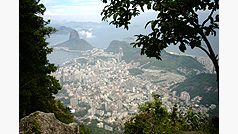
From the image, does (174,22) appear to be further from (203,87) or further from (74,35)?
(74,35)

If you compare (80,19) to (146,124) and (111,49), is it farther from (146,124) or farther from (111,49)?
(146,124)

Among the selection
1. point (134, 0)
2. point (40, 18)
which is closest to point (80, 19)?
point (40, 18)

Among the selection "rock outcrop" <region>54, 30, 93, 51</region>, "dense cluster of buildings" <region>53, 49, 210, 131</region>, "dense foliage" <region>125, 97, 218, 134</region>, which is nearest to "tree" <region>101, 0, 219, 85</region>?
"rock outcrop" <region>54, 30, 93, 51</region>

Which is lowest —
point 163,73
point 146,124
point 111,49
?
point 146,124

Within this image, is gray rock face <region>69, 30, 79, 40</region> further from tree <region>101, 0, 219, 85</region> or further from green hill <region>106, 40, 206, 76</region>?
tree <region>101, 0, 219, 85</region>

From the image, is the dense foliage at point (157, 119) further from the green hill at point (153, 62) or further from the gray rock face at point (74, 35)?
the gray rock face at point (74, 35)

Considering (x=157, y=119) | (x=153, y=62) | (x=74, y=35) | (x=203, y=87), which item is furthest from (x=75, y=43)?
(x=157, y=119)
